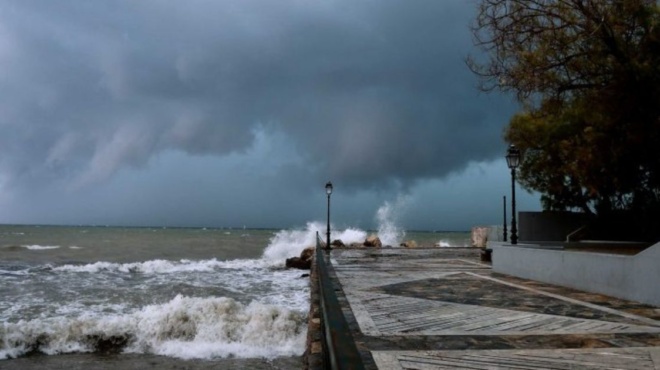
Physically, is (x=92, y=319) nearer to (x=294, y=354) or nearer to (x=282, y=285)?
(x=294, y=354)

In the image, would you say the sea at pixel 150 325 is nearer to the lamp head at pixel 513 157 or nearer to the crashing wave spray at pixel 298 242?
the lamp head at pixel 513 157

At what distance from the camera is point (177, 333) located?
13234 millimetres

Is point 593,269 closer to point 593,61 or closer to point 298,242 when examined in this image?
point 593,61

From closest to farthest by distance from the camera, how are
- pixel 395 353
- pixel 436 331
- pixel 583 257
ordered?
pixel 395 353 < pixel 436 331 < pixel 583 257

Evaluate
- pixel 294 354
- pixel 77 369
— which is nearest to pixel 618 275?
pixel 294 354

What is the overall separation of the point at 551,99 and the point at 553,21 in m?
2.06

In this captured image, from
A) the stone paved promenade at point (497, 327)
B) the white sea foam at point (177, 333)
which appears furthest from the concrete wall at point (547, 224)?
the stone paved promenade at point (497, 327)

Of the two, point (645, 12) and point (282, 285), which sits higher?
point (645, 12)

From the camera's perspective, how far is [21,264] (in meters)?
33.8

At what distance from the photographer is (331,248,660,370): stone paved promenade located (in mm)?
4668

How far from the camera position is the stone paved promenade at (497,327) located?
467cm

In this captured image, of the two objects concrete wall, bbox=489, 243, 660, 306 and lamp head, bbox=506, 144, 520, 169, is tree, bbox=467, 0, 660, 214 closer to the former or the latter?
lamp head, bbox=506, 144, 520, 169

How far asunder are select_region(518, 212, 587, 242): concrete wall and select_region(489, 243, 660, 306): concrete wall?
34.9ft

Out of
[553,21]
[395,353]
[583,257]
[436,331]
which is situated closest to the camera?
[395,353]
